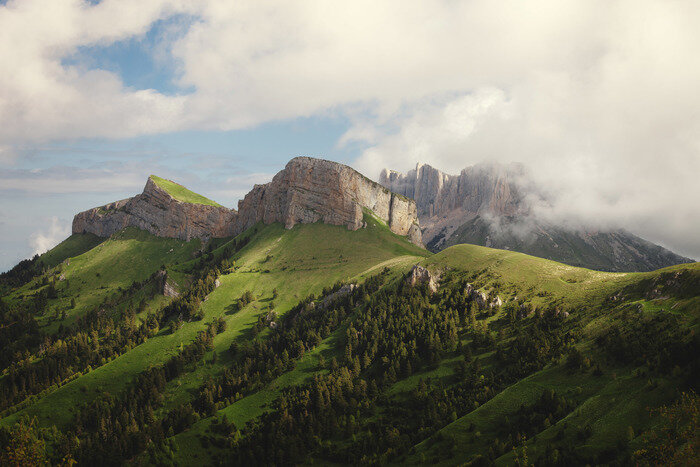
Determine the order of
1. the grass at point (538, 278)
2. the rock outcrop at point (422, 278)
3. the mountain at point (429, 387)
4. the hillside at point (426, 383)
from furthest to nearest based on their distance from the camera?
the rock outcrop at point (422, 278) < the grass at point (538, 278) < the hillside at point (426, 383) < the mountain at point (429, 387)

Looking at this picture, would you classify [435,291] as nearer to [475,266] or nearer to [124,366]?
[475,266]

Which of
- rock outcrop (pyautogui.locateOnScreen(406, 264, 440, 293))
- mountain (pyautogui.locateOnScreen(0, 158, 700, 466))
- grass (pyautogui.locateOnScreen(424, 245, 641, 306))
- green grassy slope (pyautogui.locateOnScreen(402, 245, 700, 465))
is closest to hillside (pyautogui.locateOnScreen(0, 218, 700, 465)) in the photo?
green grassy slope (pyautogui.locateOnScreen(402, 245, 700, 465))

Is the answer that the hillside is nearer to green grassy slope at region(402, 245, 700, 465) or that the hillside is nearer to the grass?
green grassy slope at region(402, 245, 700, 465)

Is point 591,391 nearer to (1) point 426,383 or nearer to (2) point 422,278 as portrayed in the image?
(1) point 426,383

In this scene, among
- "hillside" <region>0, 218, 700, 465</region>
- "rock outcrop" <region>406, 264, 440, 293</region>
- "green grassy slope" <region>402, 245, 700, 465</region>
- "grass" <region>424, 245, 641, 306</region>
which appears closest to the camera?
"green grassy slope" <region>402, 245, 700, 465</region>

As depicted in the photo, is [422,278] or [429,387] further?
[422,278]

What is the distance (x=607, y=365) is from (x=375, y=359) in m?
87.7

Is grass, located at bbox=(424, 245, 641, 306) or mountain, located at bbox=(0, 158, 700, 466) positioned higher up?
grass, located at bbox=(424, 245, 641, 306)

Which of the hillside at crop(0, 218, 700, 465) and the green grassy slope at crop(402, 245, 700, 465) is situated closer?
the green grassy slope at crop(402, 245, 700, 465)

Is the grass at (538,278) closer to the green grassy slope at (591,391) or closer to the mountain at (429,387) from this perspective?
the green grassy slope at (591,391)

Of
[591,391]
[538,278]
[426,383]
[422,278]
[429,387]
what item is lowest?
[429,387]

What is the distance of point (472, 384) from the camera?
114m

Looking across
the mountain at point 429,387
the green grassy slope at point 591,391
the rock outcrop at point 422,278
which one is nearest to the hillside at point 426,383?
the green grassy slope at point 591,391

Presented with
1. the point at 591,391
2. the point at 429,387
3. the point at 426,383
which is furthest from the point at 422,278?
the point at 591,391
